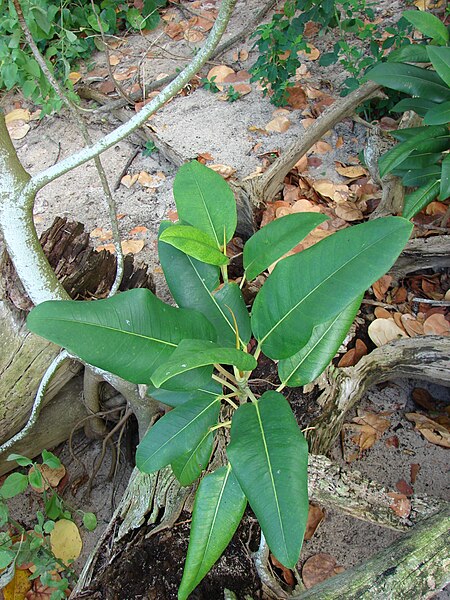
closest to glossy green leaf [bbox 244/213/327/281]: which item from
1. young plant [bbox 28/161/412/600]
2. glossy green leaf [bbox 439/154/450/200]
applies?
young plant [bbox 28/161/412/600]

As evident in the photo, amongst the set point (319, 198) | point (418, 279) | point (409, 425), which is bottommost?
point (409, 425)

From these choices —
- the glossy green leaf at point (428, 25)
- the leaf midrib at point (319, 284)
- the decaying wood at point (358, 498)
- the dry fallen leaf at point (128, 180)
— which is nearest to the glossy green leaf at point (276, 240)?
the leaf midrib at point (319, 284)

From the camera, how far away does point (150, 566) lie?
→ 1365 millimetres

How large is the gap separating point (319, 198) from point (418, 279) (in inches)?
22.9

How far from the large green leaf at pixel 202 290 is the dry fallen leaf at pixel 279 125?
171 cm

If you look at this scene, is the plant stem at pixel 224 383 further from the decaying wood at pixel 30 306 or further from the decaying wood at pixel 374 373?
the decaying wood at pixel 30 306

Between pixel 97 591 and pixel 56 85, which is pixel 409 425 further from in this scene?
pixel 56 85

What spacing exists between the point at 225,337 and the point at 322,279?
31 centimetres

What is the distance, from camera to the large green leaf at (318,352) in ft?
4.03

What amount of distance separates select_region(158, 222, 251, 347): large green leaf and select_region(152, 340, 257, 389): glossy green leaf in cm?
25

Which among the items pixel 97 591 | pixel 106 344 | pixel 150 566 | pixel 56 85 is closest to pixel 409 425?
pixel 150 566

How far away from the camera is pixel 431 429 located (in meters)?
1.78

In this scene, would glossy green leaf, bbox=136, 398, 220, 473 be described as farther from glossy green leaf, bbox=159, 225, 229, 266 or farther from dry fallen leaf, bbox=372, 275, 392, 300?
dry fallen leaf, bbox=372, 275, 392, 300

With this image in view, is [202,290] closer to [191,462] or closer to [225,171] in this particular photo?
[191,462]
